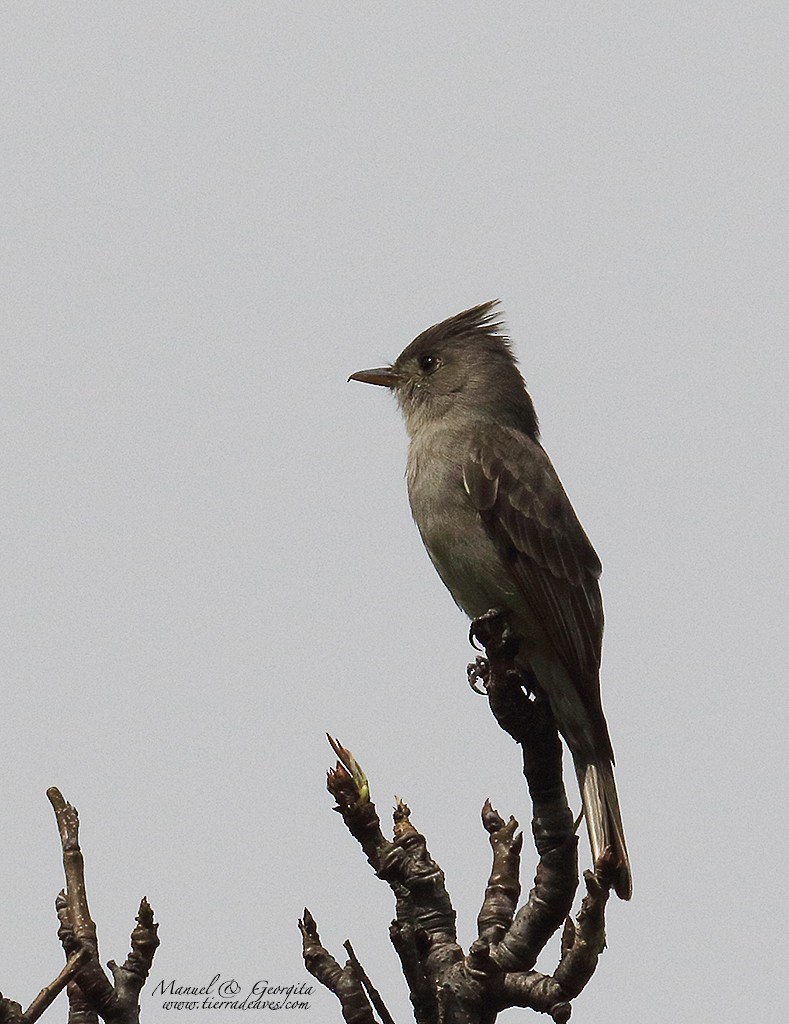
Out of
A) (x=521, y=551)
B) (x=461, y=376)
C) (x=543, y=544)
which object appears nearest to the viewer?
(x=521, y=551)

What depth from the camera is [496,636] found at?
6.30m

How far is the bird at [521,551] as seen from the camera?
6.92m

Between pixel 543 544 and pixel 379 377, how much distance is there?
1984 mm

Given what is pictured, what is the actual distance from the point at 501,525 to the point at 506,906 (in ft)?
7.86

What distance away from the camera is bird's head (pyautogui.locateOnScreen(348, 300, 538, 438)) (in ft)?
27.6

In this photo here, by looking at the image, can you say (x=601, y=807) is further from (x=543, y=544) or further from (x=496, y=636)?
(x=543, y=544)

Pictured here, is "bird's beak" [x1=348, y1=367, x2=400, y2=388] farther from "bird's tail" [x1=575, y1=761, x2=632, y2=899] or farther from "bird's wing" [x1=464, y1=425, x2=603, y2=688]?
"bird's tail" [x1=575, y1=761, x2=632, y2=899]

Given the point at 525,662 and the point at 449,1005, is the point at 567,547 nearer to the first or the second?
the point at 525,662

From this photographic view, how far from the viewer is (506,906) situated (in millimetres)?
5422

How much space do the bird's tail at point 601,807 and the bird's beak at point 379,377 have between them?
2.97m

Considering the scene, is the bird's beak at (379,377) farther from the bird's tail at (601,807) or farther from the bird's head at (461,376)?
the bird's tail at (601,807)

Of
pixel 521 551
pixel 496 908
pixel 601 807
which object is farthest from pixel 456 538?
pixel 496 908

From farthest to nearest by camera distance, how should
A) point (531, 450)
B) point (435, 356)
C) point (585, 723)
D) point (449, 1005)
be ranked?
point (435, 356), point (531, 450), point (585, 723), point (449, 1005)

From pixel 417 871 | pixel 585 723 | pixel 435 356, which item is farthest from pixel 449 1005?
pixel 435 356
